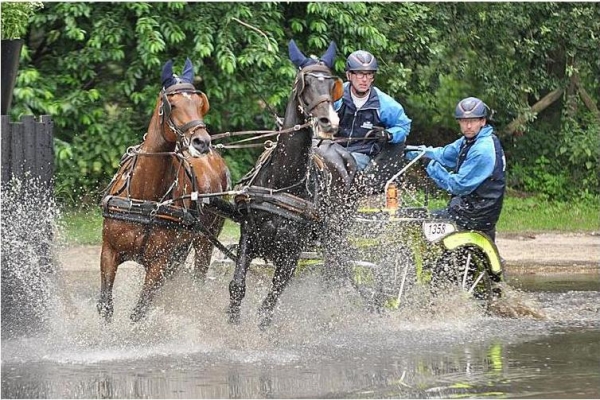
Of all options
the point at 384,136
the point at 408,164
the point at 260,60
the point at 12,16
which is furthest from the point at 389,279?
the point at 260,60

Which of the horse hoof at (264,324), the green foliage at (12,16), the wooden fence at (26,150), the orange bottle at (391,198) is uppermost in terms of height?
the green foliage at (12,16)

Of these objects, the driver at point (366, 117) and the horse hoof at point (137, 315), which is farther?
the driver at point (366, 117)

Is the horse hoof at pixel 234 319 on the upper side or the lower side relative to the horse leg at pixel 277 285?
lower

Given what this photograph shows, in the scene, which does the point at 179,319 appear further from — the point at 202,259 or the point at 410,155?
the point at 410,155

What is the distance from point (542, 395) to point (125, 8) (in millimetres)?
9656

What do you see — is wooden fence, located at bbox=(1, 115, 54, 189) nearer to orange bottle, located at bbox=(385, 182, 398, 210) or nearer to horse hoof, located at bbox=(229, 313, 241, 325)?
horse hoof, located at bbox=(229, 313, 241, 325)

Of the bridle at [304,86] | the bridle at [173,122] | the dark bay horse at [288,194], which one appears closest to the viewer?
the bridle at [173,122]

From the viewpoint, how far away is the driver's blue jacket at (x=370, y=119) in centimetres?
1154

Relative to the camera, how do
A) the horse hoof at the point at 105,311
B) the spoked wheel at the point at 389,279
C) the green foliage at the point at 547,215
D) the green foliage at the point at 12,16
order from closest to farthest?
the horse hoof at the point at 105,311 → the green foliage at the point at 12,16 → the spoked wheel at the point at 389,279 → the green foliage at the point at 547,215

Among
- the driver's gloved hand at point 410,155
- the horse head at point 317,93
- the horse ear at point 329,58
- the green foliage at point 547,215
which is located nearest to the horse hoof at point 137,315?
the horse head at point 317,93

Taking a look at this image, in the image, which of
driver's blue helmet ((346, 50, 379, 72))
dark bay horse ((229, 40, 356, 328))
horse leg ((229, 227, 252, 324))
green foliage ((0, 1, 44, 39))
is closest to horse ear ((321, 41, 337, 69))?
dark bay horse ((229, 40, 356, 328))

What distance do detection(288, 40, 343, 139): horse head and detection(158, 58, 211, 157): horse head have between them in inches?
29.4

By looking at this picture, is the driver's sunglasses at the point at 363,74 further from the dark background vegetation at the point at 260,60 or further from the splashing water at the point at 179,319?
the dark background vegetation at the point at 260,60

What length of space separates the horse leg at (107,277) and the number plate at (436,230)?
8.75 feet
